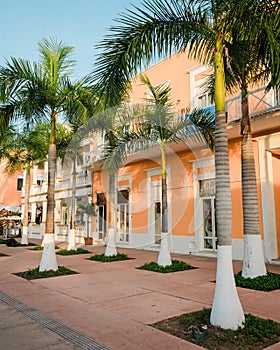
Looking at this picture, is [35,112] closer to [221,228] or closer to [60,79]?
[60,79]

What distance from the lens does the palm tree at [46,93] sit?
896 cm

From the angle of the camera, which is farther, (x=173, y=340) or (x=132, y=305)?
(x=132, y=305)

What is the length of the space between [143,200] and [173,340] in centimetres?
1238

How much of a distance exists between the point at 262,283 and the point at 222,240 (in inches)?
119

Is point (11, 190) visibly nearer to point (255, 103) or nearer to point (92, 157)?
point (92, 157)

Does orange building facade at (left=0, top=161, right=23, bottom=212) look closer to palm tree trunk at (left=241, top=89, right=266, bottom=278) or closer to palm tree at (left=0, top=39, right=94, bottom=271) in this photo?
palm tree at (left=0, top=39, right=94, bottom=271)

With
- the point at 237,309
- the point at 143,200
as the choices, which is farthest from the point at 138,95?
the point at 237,309

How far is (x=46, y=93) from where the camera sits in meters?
9.29

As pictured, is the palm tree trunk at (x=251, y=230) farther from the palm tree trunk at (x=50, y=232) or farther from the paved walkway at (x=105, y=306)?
the palm tree trunk at (x=50, y=232)

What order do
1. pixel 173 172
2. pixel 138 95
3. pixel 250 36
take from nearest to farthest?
1. pixel 250 36
2. pixel 173 172
3. pixel 138 95

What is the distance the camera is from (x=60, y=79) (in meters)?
9.77

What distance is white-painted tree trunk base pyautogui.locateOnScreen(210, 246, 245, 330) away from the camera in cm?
420

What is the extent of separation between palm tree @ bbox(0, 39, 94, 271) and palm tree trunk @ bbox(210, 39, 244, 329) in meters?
5.54

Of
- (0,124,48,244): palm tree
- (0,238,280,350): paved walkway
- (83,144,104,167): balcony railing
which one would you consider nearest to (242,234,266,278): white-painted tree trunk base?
(0,238,280,350): paved walkway
